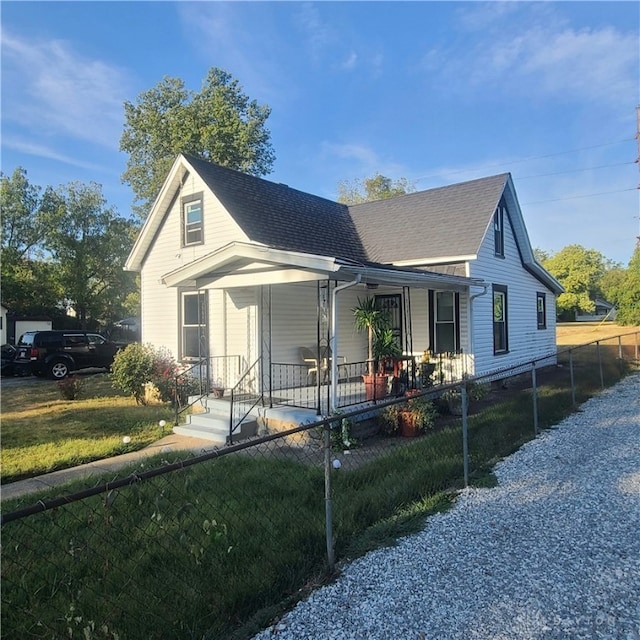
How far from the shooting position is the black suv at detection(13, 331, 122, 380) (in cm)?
1691

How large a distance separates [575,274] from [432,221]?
56.7 meters

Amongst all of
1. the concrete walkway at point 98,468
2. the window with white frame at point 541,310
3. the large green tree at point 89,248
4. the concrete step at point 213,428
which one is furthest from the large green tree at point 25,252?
the window with white frame at point 541,310

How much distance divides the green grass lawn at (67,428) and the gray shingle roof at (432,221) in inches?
293

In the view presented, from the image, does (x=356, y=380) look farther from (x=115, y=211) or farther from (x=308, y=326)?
(x=115, y=211)

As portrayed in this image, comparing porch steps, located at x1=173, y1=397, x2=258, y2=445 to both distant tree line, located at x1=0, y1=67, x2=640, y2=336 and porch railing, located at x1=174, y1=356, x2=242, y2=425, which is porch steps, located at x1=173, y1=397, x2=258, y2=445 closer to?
porch railing, located at x1=174, y1=356, x2=242, y2=425

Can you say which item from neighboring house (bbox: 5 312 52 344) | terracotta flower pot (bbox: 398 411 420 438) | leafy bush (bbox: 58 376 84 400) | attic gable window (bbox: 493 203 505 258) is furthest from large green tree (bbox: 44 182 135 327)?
terracotta flower pot (bbox: 398 411 420 438)

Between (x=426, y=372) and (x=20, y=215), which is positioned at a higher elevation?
(x=20, y=215)

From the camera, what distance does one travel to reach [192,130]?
1042 inches

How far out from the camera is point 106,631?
269 cm

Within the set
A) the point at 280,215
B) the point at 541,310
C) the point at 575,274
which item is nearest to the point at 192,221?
the point at 280,215

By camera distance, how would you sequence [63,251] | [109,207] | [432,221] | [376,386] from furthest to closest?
1. [109,207]
2. [63,251]
3. [432,221]
4. [376,386]

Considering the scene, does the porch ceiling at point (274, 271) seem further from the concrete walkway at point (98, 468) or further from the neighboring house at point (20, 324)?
the neighboring house at point (20, 324)

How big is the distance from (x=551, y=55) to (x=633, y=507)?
11.1 m

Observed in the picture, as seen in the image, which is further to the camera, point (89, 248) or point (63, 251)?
point (89, 248)
